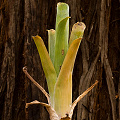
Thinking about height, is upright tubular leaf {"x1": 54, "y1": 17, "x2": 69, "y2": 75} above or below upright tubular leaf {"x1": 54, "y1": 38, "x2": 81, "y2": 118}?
above

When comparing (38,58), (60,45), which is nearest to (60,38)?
(60,45)

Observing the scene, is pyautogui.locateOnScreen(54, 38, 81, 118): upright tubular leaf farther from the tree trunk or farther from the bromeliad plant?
the tree trunk

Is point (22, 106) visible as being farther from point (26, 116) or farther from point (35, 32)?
point (35, 32)

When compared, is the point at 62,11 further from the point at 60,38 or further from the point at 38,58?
the point at 38,58

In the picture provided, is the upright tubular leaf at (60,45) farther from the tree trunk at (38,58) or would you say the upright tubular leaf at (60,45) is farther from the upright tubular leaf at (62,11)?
the tree trunk at (38,58)

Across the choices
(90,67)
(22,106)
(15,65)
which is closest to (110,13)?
(90,67)

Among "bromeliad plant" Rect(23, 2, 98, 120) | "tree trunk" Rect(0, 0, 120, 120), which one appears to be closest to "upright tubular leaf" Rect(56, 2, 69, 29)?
"bromeliad plant" Rect(23, 2, 98, 120)

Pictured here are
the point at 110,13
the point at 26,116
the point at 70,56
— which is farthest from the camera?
the point at 110,13
